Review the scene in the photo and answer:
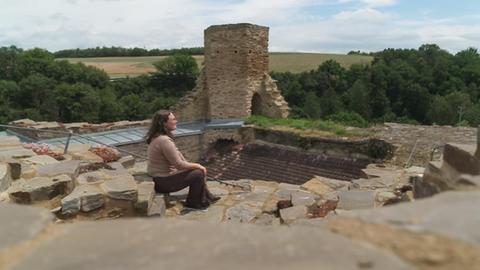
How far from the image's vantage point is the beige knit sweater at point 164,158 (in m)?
5.61

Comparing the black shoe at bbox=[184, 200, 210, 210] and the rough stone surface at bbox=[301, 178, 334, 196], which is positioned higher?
the black shoe at bbox=[184, 200, 210, 210]

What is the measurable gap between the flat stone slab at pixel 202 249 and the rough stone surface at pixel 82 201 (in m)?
3.06

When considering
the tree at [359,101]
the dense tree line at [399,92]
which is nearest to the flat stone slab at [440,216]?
the dense tree line at [399,92]

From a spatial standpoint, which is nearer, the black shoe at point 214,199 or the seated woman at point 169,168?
the seated woman at point 169,168

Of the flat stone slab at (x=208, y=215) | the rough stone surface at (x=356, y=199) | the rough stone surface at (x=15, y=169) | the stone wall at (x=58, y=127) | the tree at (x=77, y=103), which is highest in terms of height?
the rough stone surface at (x=15, y=169)

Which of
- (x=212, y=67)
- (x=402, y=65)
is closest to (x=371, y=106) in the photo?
(x=402, y=65)

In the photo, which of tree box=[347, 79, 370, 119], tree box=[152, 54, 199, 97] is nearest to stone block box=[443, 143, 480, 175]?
tree box=[347, 79, 370, 119]

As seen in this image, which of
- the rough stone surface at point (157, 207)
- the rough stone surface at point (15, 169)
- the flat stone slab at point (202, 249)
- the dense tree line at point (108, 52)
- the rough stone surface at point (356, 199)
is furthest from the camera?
the dense tree line at point (108, 52)

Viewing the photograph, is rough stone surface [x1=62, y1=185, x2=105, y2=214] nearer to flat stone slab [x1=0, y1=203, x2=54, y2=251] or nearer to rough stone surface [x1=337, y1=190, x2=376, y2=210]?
flat stone slab [x1=0, y1=203, x2=54, y2=251]

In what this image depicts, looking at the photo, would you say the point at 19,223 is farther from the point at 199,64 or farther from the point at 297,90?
the point at 199,64

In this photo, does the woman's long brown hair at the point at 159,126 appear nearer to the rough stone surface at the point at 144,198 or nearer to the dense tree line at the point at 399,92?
the rough stone surface at the point at 144,198

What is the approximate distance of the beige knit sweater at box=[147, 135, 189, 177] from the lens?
5.61 m

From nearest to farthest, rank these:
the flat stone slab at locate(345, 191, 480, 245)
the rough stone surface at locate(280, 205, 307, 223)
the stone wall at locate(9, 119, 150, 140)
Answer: the flat stone slab at locate(345, 191, 480, 245) → the rough stone surface at locate(280, 205, 307, 223) → the stone wall at locate(9, 119, 150, 140)

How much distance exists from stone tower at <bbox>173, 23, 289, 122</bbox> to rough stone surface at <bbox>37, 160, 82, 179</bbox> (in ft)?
38.1
